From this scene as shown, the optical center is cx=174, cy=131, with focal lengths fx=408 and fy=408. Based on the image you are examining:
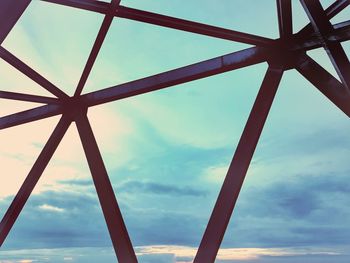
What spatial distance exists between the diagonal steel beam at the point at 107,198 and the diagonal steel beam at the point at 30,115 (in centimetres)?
88

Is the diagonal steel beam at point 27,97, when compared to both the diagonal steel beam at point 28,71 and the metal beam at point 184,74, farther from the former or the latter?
the metal beam at point 184,74

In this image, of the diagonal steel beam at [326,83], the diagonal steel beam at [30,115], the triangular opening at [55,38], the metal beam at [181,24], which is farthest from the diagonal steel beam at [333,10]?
the diagonal steel beam at [30,115]

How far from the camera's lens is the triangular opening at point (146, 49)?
1144 centimetres

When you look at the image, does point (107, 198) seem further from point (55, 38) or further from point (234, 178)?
point (55, 38)

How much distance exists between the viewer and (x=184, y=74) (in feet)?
25.9

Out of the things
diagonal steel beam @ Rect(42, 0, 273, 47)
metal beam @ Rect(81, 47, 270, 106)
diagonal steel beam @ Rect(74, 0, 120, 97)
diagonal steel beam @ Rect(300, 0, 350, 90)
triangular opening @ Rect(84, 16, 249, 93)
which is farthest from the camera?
triangular opening @ Rect(84, 16, 249, 93)

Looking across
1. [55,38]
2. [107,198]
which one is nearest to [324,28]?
[107,198]

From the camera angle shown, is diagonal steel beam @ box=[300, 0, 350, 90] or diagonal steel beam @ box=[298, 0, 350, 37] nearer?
diagonal steel beam @ box=[300, 0, 350, 90]

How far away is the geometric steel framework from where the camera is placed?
6.26 meters

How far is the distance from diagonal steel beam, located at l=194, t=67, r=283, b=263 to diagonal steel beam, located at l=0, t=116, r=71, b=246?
4.67 m

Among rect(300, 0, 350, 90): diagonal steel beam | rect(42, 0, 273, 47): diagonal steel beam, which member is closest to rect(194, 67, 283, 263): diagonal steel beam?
rect(300, 0, 350, 90): diagonal steel beam

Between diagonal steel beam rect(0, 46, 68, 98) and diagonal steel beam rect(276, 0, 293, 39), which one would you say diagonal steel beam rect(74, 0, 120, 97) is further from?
diagonal steel beam rect(276, 0, 293, 39)

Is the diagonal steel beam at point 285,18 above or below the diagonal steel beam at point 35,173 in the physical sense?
above

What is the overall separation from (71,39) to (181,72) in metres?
4.61
